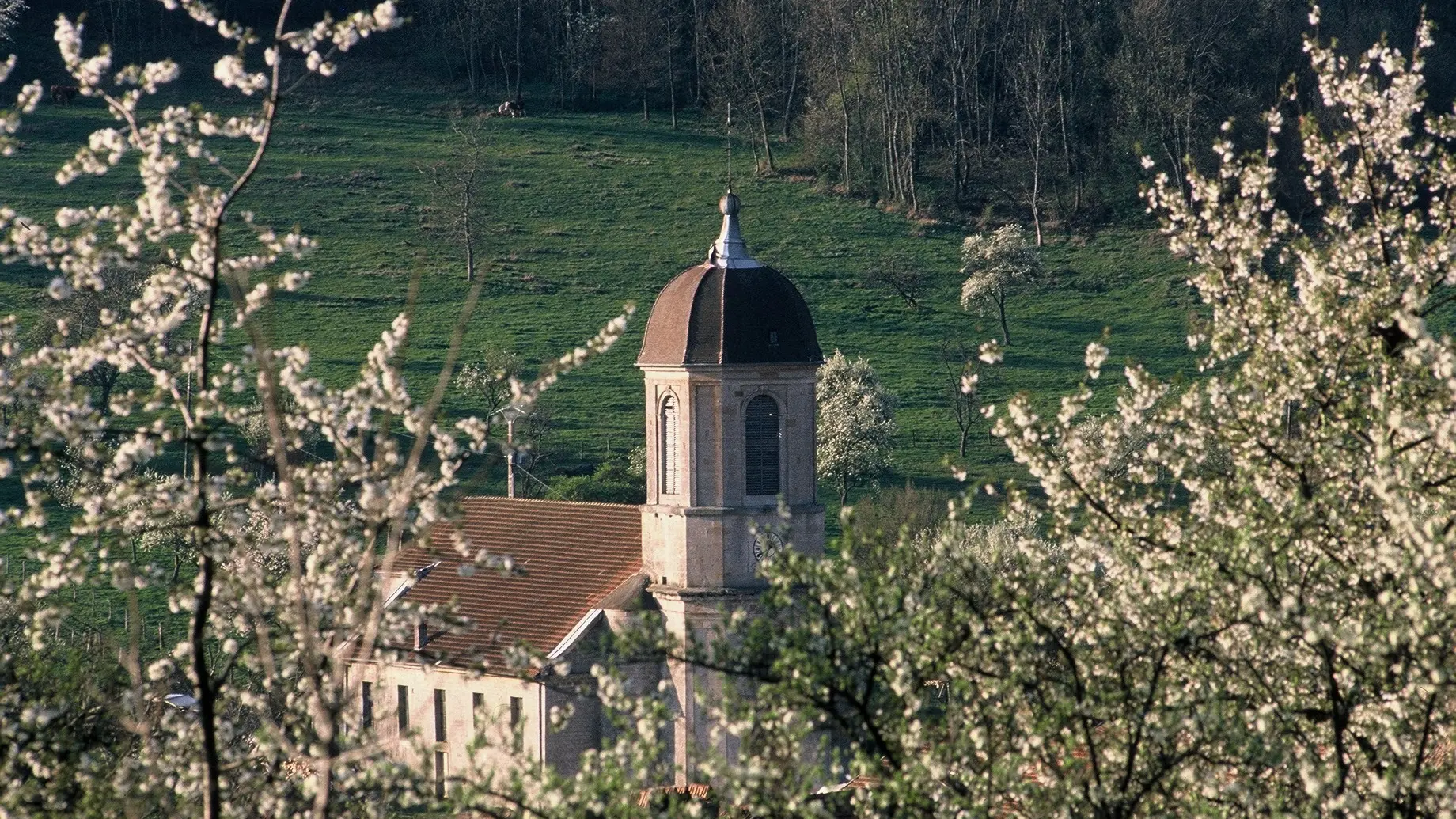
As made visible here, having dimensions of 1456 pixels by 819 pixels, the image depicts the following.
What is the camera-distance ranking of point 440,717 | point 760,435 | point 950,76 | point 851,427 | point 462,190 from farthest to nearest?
point 950,76 → point 462,190 → point 851,427 → point 440,717 → point 760,435

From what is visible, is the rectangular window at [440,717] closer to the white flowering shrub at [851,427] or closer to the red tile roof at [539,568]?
the red tile roof at [539,568]

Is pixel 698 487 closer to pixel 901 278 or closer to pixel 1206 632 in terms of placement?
pixel 1206 632

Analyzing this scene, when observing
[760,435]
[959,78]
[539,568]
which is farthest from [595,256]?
[760,435]

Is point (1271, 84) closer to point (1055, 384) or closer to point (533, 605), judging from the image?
point (1055, 384)

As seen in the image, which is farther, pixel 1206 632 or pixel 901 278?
pixel 901 278

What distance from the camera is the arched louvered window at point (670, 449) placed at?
42969 millimetres

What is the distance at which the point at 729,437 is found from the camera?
4247 centimetres

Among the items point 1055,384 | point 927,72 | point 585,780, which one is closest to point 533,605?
point 585,780

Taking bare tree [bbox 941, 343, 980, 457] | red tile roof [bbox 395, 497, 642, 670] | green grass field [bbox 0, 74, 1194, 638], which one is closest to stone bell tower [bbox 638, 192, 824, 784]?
red tile roof [bbox 395, 497, 642, 670]

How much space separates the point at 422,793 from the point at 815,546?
95.7ft

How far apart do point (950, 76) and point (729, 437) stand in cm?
7477

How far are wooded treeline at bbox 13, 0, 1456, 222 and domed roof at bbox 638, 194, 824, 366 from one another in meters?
55.8

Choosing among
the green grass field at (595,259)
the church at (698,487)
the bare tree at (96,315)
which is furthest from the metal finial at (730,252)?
the bare tree at (96,315)

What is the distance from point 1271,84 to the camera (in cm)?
10462
